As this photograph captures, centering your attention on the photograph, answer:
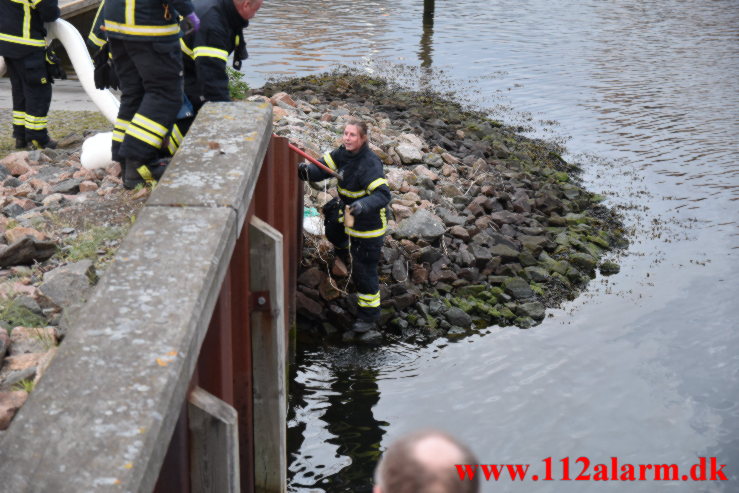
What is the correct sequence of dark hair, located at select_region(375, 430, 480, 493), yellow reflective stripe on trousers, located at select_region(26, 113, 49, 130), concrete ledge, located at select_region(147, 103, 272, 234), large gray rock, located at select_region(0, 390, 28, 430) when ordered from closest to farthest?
1. dark hair, located at select_region(375, 430, 480, 493)
2. large gray rock, located at select_region(0, 390, 28, 430)
3. concrete ledge, located at select_region(147, 103, 272, 234)
4. yellow reflective stripe on trousers, located at select_region(26, 113, 49, 130)

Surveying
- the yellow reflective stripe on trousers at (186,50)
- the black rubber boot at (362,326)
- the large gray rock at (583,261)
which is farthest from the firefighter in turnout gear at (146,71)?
the large gray rock at (583,261)

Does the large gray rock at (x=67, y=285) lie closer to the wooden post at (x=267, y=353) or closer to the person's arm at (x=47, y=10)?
the wooden post at (x=267, y=353)

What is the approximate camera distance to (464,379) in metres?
7.05

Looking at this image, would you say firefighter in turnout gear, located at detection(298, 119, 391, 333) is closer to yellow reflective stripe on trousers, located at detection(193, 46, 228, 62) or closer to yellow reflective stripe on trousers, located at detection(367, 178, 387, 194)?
yellow reflective stripe on trousers, located at detection(367, 178, 387, 194)

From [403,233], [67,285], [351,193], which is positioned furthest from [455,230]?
[67,285]

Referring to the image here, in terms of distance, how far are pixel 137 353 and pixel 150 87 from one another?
3983mm

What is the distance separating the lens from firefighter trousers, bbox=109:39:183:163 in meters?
6.07

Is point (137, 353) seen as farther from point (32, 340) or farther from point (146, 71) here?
point (146, 71)

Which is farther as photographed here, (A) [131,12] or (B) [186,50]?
(B) [186,50]

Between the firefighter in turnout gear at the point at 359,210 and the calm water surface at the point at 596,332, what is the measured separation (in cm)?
50

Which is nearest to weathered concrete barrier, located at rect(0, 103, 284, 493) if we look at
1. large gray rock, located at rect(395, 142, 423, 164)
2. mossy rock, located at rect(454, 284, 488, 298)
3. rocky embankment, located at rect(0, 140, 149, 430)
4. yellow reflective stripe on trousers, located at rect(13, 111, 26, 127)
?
rocky embankment, located at rect(0, 140, 149, 430)

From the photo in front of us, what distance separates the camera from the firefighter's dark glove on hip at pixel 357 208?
22.5 feet

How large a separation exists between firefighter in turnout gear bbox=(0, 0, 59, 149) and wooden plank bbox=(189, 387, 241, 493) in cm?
571
